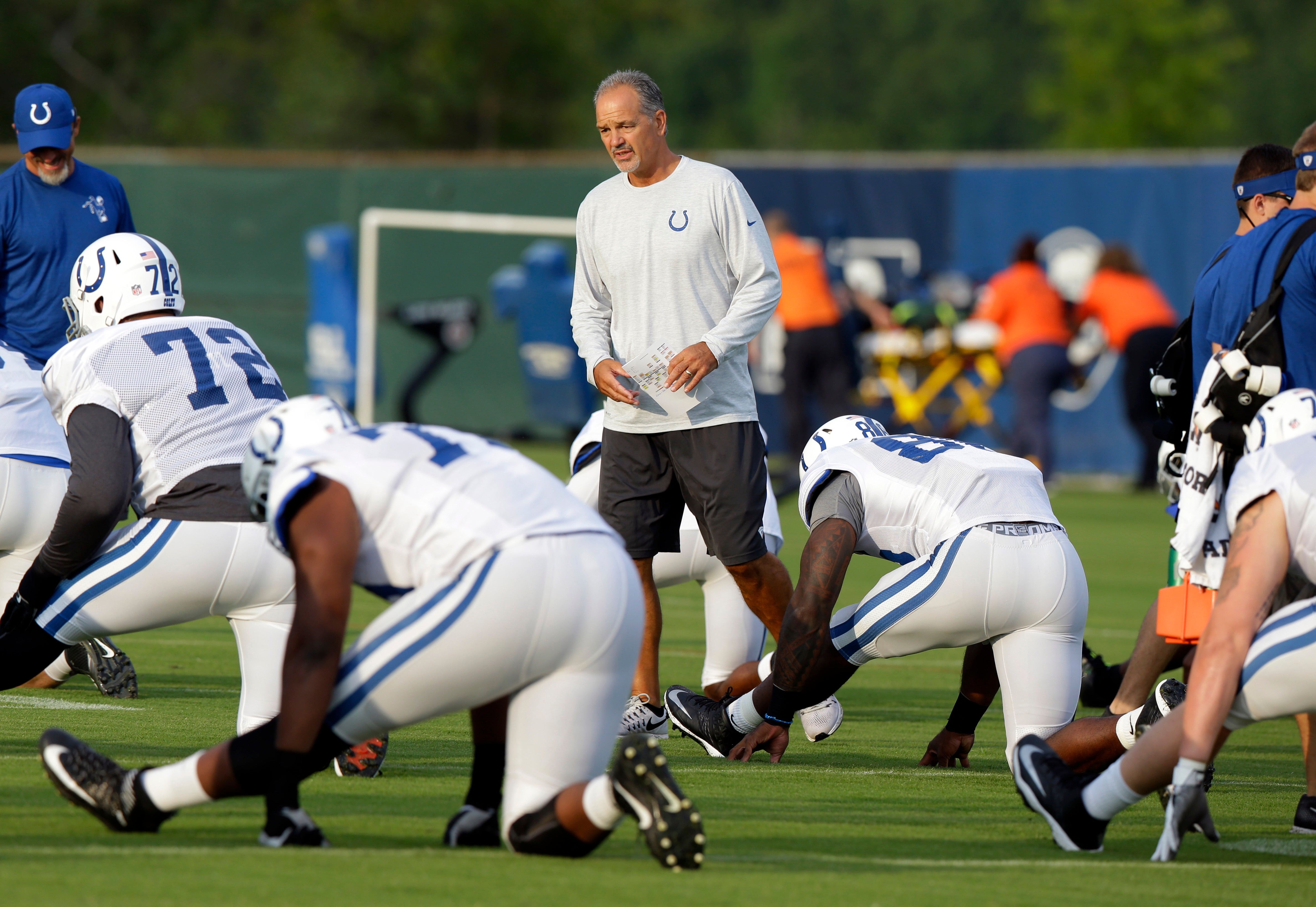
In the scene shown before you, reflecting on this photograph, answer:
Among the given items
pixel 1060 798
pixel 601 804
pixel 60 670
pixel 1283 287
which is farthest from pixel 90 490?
A: pixel 1283 287

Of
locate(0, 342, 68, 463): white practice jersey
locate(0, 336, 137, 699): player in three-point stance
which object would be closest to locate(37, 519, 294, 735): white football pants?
locate(0, 336, 137, 699): player in three-point stance

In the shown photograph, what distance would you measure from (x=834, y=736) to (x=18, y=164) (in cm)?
439

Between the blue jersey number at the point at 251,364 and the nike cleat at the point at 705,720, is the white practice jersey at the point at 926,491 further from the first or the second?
the blue jersey number at the point at 251,364

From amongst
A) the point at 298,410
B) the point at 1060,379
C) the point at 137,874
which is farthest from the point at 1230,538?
the point at 1060,379

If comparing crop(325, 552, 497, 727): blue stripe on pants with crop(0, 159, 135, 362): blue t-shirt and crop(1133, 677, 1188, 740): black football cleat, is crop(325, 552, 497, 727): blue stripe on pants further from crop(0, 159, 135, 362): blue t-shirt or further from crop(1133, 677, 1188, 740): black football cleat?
crop(0, 159, 135, 362): blue t-shirt

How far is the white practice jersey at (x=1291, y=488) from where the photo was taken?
4309mm

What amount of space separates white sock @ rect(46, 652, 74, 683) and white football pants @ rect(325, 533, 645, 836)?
Answer: 9.61 ft

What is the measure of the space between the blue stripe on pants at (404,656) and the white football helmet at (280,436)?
1.48 feet

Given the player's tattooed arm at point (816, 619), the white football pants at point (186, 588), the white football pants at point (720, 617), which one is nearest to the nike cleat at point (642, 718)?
the white football pants at point (720, 617)

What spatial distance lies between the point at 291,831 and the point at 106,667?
2.77 m

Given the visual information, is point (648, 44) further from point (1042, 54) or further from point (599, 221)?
point (599, 221)

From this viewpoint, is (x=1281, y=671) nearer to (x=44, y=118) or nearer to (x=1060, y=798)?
(x=1060, y=798)

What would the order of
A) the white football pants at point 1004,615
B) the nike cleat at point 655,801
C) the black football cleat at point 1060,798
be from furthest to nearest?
the white football pants at point 1004,615
the black football cleat at point 1060,798
the nike cleat at point 655,801

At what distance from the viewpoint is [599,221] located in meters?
6.36
